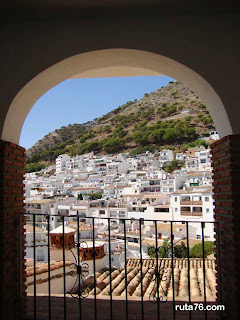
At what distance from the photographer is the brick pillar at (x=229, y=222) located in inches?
88.4

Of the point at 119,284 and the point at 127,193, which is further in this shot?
the point at 127,193

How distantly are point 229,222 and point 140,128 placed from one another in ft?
205

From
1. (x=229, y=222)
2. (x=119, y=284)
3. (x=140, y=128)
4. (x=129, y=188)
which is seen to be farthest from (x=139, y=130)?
(x=229, y=222)

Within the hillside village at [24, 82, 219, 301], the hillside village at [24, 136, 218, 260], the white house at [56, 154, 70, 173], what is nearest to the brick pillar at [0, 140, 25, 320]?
the hillside village at [24, 82, 219, 301]

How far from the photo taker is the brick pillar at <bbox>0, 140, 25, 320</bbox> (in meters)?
2.33

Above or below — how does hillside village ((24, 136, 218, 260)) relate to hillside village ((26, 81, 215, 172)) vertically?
below

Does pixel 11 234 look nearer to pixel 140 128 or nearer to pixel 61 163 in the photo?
pixel 61 163

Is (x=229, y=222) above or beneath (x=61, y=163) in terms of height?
beneath

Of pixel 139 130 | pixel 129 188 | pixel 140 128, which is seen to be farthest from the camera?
pixel 140 128

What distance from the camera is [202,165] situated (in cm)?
4200

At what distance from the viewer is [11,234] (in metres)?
2.48

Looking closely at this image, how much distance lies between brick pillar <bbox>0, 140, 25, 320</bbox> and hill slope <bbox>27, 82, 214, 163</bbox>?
2156 inches

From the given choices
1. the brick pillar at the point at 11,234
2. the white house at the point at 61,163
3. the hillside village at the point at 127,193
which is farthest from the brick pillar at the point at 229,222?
the white house at the point at 61,163

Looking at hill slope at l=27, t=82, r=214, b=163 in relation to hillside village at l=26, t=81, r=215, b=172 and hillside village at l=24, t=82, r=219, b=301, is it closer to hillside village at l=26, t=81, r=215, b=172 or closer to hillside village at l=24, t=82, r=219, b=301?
hillside village at l=26, t=81, r=215, b=172
